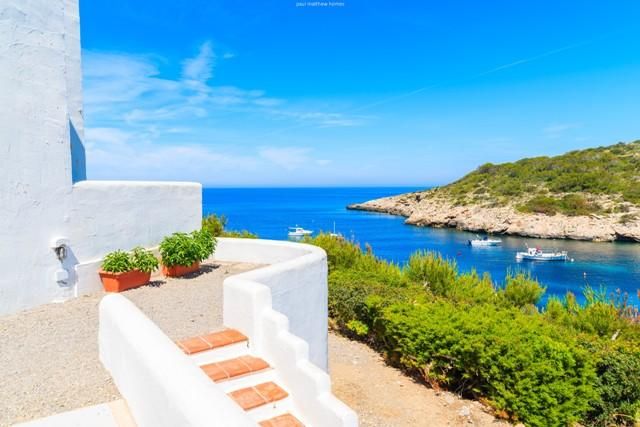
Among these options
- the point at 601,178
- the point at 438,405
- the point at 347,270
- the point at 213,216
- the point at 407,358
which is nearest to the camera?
the point at 438,405

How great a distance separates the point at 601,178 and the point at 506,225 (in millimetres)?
12936

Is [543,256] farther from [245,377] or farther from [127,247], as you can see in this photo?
[245,377]

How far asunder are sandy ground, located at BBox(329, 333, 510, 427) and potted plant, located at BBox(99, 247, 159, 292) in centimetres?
414

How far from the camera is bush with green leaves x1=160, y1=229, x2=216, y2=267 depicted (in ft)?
26.9

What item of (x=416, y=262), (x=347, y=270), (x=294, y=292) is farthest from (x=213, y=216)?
(x=294, y=292)

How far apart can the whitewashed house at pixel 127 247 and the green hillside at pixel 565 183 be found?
52.0 meters

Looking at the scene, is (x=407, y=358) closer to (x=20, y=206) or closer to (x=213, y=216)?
(x=20, y=206)

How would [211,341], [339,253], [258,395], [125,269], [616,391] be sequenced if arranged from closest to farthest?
[258,395], [211,341], [616,391], [125,269], [339,253]

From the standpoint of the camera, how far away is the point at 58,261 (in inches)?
255

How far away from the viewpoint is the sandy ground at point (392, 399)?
6582mm

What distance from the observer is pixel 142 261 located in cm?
739

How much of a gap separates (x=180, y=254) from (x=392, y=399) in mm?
4914

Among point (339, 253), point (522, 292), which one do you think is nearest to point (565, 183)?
point (522, 292)

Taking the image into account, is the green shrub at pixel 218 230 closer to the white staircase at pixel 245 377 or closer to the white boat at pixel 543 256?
the white staircase at pixel 245 377
